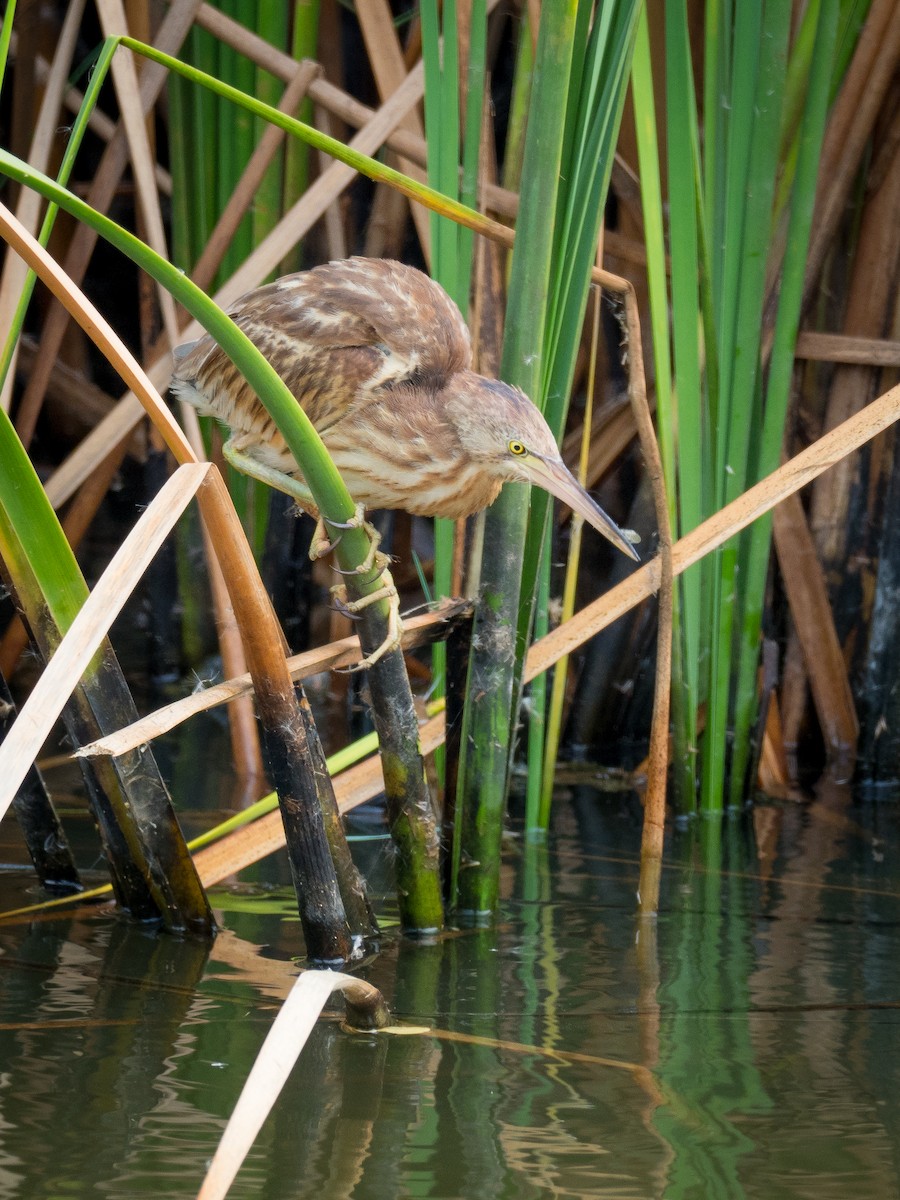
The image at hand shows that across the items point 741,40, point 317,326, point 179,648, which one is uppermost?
point 741,40

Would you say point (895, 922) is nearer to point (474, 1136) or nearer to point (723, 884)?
point (723, 884)

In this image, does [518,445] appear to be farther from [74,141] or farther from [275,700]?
[74,141]

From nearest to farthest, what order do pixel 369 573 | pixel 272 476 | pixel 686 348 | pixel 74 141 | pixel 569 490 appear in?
pixel 74 141 → pixel 369 573 → pixel 569 490 → pixel 272 476 → pixel 686 348

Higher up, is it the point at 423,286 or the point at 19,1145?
the point at 423,286

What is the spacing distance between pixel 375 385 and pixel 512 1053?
1.06 m

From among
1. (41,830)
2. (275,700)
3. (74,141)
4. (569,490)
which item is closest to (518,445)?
(569,490)

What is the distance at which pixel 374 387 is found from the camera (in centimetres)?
230

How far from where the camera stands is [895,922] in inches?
91.7

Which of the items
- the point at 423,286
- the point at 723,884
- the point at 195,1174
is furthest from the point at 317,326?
the point at 195,1174

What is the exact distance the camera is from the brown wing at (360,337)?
90.1 inches

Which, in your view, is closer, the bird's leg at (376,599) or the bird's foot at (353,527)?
the bird's foot at (353,527)

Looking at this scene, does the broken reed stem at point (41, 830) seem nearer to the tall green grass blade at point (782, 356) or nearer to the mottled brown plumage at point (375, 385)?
the mottled brown plumage at point (375, 385)

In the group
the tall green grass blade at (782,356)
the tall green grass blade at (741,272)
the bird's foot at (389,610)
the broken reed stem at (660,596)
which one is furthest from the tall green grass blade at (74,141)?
the tall green grass blade at (782,356)

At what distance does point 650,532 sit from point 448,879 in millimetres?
1290
